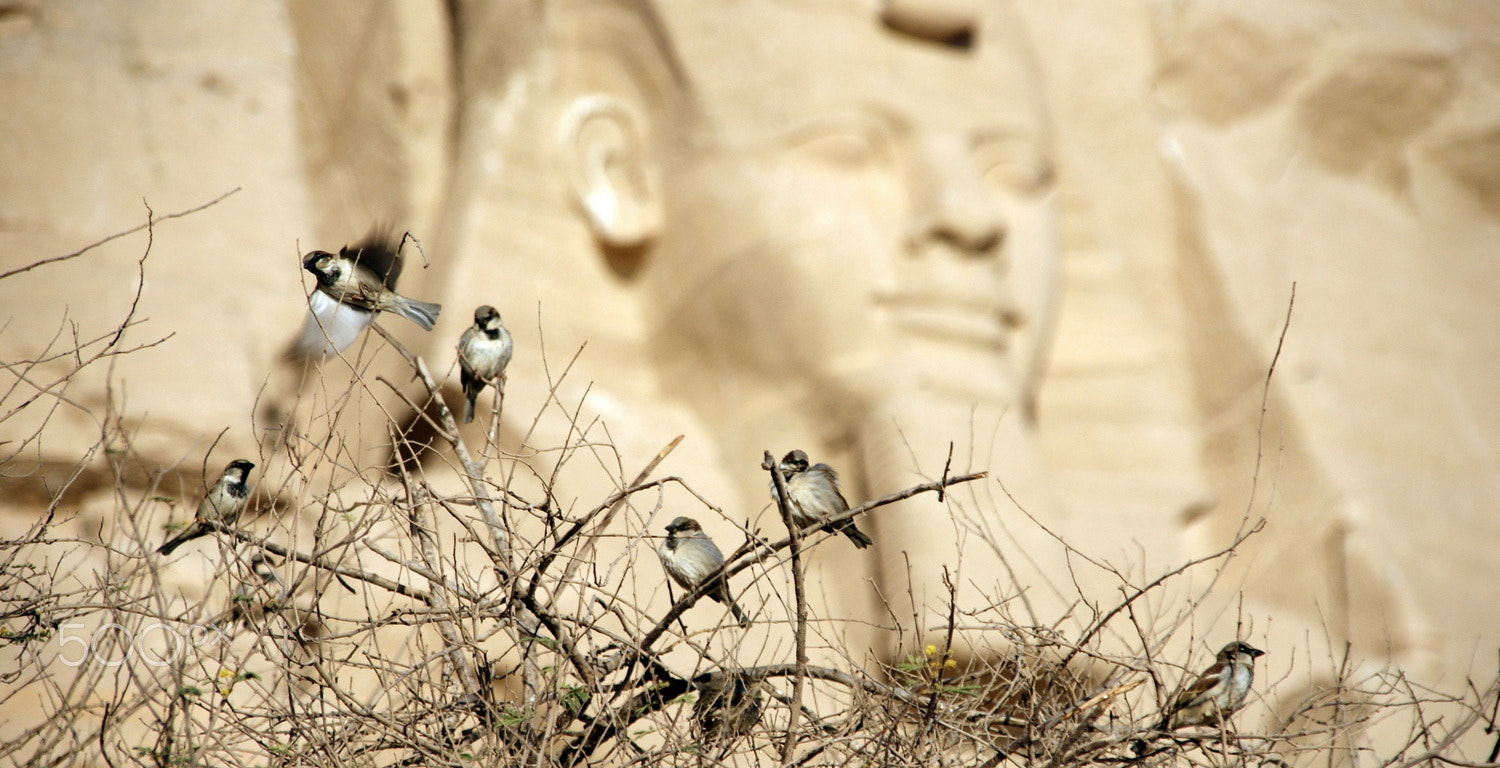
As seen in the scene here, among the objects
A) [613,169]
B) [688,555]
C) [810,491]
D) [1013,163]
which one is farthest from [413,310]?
[1013,163]

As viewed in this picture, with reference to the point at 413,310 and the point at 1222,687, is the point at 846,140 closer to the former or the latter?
the point at 413,310

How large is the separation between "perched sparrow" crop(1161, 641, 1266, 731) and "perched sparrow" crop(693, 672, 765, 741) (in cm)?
104

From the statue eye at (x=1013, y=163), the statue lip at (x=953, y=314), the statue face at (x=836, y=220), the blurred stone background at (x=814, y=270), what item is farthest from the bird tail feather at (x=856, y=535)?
the statue eye at (x=1013, y=163)

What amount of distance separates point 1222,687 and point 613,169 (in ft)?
12.4

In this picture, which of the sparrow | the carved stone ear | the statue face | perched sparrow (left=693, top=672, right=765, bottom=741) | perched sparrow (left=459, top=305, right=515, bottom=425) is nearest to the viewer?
perched sparrow (left=693, top=672, right=765, bottom=741)

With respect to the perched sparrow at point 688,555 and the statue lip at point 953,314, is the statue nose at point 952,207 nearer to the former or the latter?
the statue lip at point 953,314

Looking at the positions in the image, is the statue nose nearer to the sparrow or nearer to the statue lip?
the statue lip

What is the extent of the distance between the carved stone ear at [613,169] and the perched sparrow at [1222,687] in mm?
3442

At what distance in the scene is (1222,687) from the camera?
4.33 m

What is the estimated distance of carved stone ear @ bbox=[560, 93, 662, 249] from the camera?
7.04 m

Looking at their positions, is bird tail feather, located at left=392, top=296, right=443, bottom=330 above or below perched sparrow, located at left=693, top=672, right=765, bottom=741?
above

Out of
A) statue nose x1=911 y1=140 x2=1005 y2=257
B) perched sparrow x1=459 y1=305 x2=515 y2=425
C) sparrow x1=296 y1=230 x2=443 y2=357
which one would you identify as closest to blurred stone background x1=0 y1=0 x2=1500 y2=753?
statue nose x1=911 y1=140 x2=1005 y2=257

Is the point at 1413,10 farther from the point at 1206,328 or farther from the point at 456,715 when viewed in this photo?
the point at 456,715

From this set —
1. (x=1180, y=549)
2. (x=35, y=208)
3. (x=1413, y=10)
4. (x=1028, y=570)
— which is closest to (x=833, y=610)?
(x=1028, y=570)
